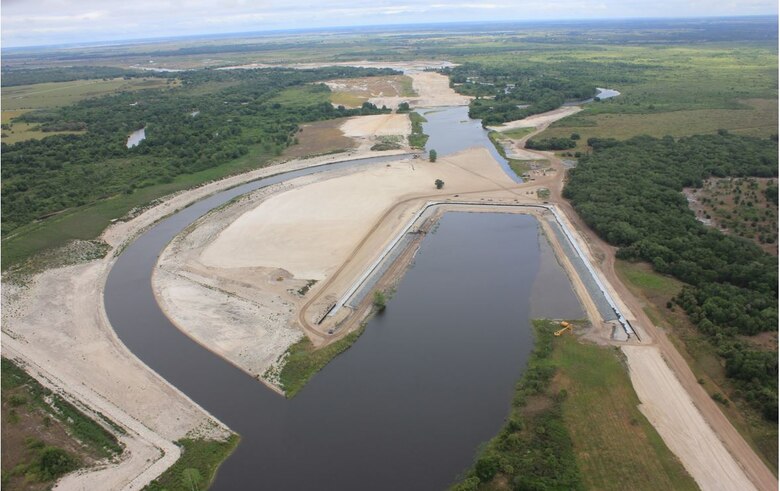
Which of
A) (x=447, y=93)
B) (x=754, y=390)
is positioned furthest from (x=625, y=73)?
(x=754, y=390)

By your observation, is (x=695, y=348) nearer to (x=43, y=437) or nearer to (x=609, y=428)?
(x=609, y=428)

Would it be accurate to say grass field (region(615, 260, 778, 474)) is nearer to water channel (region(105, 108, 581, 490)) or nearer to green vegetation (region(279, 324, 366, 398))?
Result: water channel (region(105, 108, 581, 490))

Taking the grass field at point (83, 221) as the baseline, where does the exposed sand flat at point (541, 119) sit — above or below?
above

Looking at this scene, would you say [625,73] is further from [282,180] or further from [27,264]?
[27,264]

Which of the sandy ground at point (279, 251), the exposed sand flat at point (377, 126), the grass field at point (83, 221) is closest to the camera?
the sandy ground at point (279, 251)

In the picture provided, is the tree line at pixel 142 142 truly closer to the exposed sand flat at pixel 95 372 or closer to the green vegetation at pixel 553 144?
the exposed sand flat at pixel 95 372

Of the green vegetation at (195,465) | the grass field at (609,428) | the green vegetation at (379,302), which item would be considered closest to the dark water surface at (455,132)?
the green vegetation at (379,302)

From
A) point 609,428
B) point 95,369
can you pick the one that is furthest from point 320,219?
point 609,428
